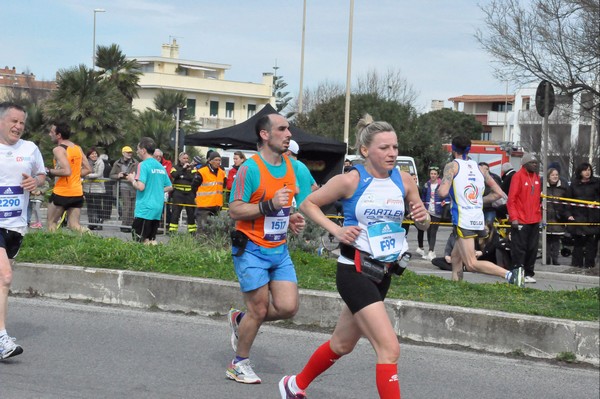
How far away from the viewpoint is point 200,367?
300 inches

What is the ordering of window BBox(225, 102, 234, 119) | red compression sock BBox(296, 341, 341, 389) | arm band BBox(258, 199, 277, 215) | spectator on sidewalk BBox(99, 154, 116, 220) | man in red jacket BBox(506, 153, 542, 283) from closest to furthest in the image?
1. red compression sock BBox(296, 341, 341, 389)
2. arm band BBox(258, 199, 277, 215)
3. man in red jacket BBox(506, 153, 542, 283)
4. spectator on sidewalk BBox(99, 154, 116, 220)
5. window BBox(225, 102, 234, 119)

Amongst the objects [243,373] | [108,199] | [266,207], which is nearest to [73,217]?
[108,199]

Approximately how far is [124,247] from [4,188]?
3.83 meters

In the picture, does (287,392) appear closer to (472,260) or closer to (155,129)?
(472,260)

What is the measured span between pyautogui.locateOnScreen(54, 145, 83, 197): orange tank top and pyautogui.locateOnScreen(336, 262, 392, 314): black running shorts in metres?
8.42

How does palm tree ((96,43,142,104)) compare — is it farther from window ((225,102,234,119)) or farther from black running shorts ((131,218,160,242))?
window ((225,102,234,119))

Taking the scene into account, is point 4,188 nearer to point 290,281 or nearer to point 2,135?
point 2,135

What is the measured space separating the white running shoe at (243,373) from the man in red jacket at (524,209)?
28.2 ft

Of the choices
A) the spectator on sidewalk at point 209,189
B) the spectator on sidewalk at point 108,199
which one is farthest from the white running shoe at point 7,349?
the spectator on sidewalk at point 108,199

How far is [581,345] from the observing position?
8172mm

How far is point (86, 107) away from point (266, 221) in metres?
33.9

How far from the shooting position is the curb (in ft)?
27.1

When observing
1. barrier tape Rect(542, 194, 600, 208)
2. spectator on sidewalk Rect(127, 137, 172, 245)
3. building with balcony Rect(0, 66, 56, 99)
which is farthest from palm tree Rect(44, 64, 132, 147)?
spectator on sidewalk Rect(127, 137, 172, 245)

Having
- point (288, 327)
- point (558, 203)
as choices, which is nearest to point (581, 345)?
point (288, 327)
